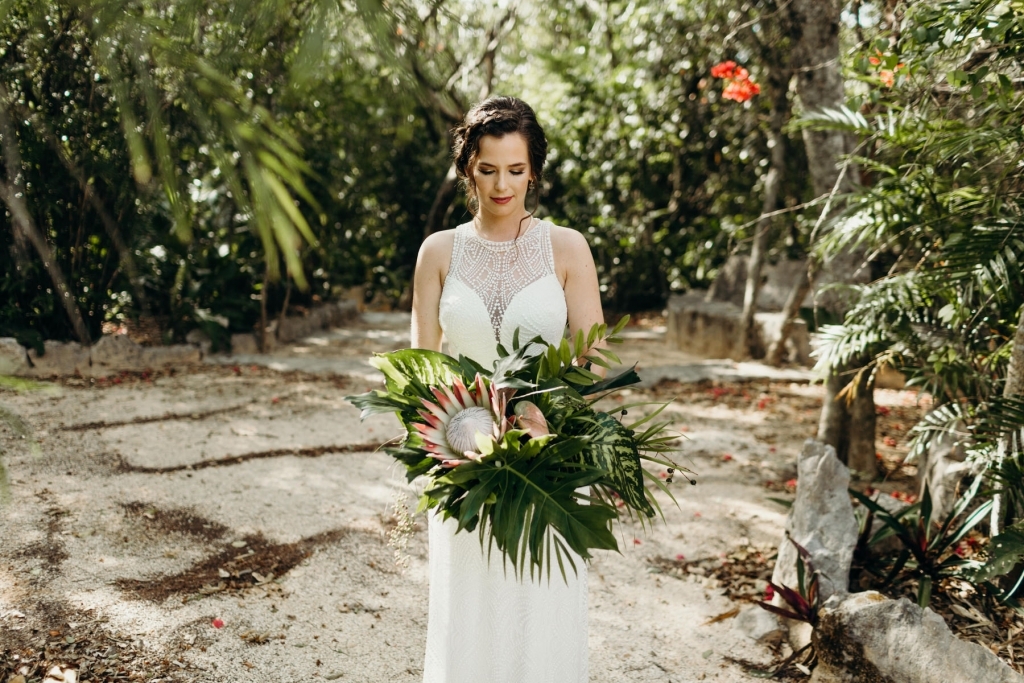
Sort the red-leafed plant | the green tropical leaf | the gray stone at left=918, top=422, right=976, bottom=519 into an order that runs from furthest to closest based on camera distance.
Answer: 1. the gray stone at left=918, top=422, right=976, bottom=519
2. the red-leafed plant
3. the green tropical leaf

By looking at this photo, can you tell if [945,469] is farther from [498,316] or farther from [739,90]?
[739,90]

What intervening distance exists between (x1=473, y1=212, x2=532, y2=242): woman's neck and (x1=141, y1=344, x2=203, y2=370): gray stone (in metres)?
5.20

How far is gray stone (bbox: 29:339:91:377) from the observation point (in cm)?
614

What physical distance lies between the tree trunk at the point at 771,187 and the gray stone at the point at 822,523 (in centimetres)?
347

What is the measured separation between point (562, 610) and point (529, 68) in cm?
958

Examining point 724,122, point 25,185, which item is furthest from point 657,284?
point 25,185

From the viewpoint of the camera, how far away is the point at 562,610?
2266 mm

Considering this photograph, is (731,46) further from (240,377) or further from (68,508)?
(68,508)

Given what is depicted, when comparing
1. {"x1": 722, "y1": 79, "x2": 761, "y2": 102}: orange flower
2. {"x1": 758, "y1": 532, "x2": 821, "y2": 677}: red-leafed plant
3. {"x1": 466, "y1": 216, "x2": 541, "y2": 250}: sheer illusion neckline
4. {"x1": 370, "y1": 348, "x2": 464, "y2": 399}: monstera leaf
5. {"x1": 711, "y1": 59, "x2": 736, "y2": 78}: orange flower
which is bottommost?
{"x1": 758, "y1": 532, "x2": 821, "y2": 677}: red-leafed plant

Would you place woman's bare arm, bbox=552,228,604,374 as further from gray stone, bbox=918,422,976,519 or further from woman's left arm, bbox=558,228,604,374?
gray stone, bbox=918,422,976,519

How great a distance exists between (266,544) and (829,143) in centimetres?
351

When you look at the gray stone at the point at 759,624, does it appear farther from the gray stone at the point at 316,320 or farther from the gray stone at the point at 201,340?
the gray stone at the point at 316,320

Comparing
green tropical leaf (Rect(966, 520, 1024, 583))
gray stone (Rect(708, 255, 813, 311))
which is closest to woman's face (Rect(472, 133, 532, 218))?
green tropical leaf (Rect(966, 520, 1024, 583))

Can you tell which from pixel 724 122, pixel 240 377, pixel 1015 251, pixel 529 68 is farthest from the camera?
pixel 529 68
